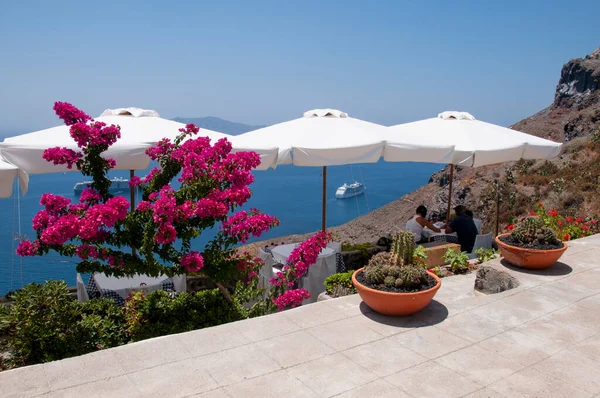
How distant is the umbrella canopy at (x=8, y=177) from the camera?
15.7 ft

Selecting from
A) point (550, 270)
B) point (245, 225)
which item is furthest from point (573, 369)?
point (245, 225)

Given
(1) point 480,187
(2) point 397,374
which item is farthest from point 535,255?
(1) point 480,187

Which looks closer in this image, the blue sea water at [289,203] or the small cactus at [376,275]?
the small cactus at [376,275]

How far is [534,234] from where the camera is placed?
20.0 ft

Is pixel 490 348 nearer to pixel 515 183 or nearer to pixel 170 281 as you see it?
pixel 170 281

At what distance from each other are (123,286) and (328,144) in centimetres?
306

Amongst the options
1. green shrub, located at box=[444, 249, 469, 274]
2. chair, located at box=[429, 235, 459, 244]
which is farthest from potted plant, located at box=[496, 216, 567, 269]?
chair, located at box=[429, 235, 459, 244]

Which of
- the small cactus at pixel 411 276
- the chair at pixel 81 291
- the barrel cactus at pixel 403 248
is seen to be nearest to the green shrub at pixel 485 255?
the barrel cactus at pixel 403 248

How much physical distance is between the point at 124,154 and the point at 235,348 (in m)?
2.65

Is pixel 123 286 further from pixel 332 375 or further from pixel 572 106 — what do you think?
pixel 572 106

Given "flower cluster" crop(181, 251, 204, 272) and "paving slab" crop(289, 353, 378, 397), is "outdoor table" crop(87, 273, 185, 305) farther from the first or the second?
"paving slab" crop(289, 353, 378, 397)

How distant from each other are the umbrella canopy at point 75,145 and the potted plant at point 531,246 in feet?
13.7

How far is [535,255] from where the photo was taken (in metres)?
5.78

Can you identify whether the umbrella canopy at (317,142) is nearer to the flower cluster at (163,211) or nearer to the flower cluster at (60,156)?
the flower cluster at (163,211)
